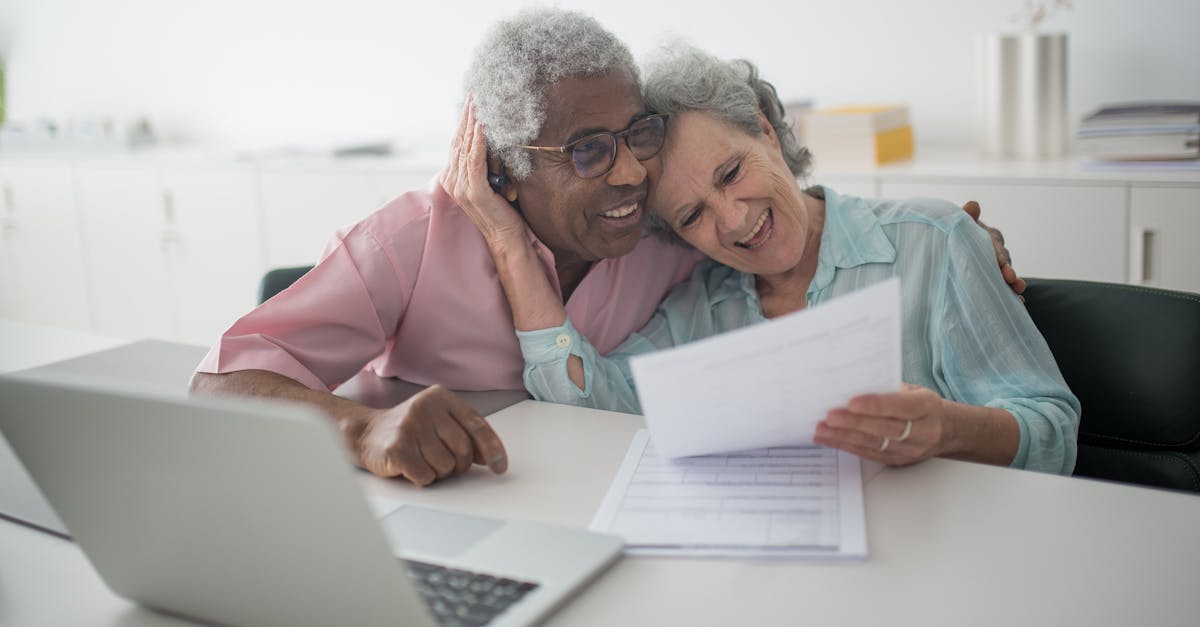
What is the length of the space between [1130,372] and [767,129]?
0.66 meters

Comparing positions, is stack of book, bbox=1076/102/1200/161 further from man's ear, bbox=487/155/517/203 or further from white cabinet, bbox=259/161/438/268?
white cabinet, bbox=259/161/438/268

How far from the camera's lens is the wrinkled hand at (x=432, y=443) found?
1.23m

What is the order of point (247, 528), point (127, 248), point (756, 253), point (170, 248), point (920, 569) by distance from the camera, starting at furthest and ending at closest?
point (127, 248), point (170, 248), point (756, 253), point (920, 569), point (247, 528)

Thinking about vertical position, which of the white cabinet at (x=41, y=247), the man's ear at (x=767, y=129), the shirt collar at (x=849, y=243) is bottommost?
the white cabinet at (x=41, y=247)

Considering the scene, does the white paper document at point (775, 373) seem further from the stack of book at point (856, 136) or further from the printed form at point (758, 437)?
the stack of book at point (856, 136)

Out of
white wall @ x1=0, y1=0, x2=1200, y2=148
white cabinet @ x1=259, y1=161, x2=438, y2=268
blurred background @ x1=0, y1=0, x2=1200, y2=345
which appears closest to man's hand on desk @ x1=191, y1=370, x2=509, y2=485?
white wall @ x1=0, y1=0, x2=1200, y2=148

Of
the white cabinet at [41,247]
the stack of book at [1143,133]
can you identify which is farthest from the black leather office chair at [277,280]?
the white cabinet at [41,247]

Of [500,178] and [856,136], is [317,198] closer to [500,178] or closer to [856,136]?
[856,136]

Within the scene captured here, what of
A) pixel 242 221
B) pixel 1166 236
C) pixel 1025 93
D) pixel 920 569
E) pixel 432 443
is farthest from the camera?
pixel 242 221

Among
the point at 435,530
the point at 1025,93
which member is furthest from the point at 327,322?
the point at 1025,93

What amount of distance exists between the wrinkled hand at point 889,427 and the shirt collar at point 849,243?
0.54 metres

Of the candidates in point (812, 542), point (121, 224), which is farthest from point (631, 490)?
point (121, 224)

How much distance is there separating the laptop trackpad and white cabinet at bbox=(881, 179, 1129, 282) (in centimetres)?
177

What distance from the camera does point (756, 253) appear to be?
1.71 metres
